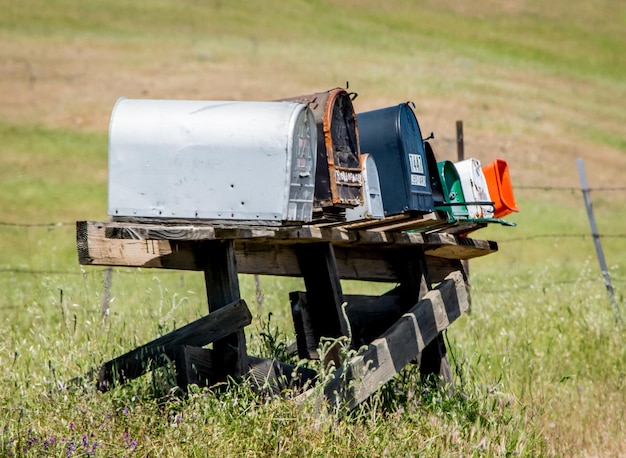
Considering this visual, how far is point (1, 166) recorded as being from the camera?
2053 cm

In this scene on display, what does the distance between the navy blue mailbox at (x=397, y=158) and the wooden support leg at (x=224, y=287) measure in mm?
1034

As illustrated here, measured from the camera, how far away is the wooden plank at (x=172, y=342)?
367 centimetres

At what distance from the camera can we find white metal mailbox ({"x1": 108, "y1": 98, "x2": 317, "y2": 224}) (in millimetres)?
3566

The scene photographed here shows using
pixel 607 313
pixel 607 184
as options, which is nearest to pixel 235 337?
pixel 607 313

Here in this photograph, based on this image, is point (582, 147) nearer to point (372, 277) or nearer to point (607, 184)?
point (607, 184)

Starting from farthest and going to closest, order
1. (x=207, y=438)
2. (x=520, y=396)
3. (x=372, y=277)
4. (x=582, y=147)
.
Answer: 1. (x=582, y=147)
2. (x=520, y=396)
3. (x=372, y=277)
4. (x=207, y=438)

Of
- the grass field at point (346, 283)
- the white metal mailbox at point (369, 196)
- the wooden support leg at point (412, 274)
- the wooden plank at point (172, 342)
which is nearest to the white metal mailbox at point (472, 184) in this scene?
the wooden support leg at point (412, 274)

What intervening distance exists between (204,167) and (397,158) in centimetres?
122

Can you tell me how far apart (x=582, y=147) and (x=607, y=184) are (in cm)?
334

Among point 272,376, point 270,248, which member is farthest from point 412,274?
point 272,376

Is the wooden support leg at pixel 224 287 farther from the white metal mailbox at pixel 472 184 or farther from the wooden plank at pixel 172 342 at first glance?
the white metal mailbox at pixel 472 184

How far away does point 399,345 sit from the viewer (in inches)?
178

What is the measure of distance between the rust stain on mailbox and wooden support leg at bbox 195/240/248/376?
1.66 feet

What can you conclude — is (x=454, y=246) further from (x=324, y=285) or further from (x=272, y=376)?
(x=272, y=376)
